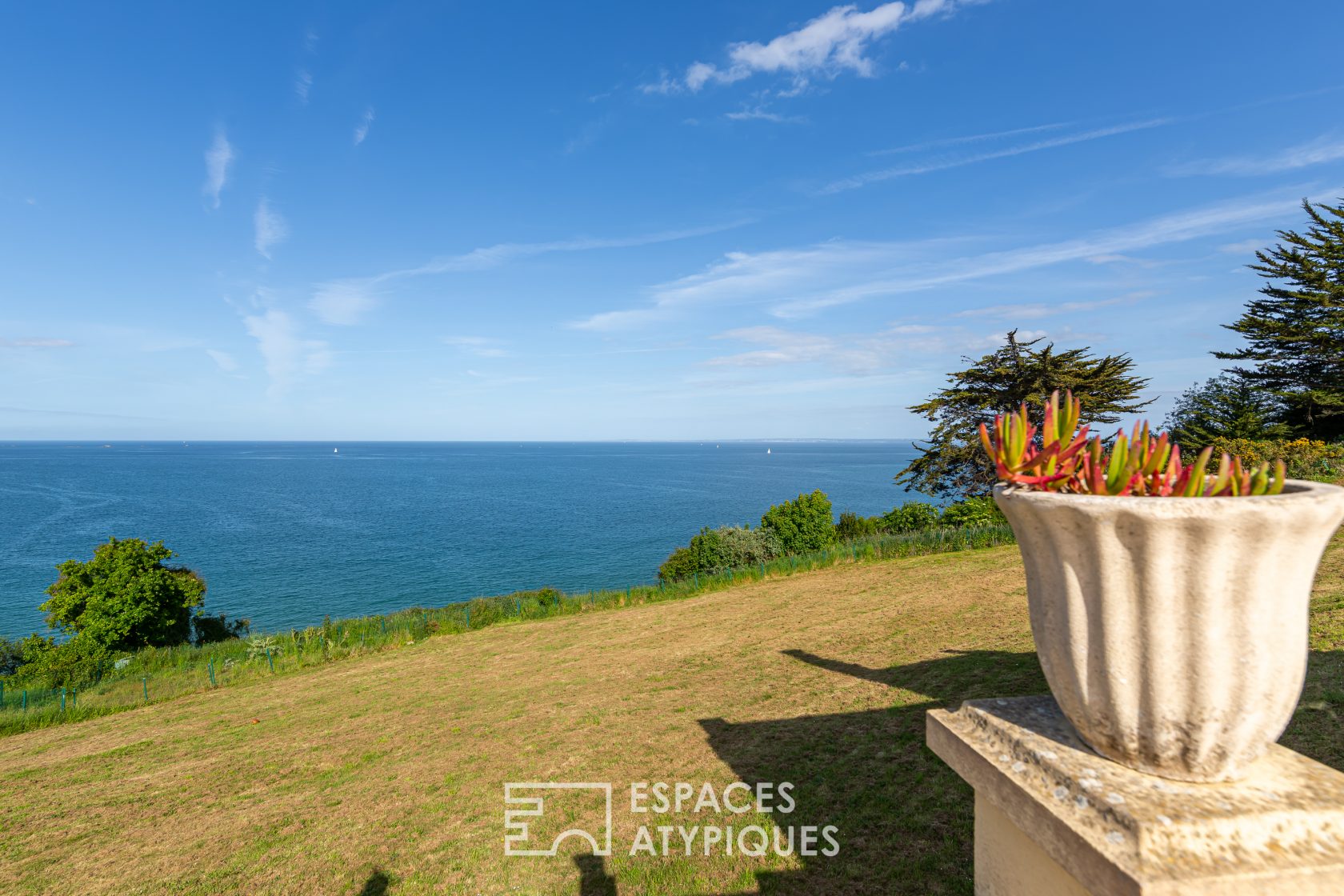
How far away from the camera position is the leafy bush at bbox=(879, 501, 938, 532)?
1431 inches

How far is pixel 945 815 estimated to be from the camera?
5891mm

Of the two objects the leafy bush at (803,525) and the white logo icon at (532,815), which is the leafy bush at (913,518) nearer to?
the leafy bush at (803,525)

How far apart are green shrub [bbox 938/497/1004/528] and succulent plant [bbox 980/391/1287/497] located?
27.5 metres

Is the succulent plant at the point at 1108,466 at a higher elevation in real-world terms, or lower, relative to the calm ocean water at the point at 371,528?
higher

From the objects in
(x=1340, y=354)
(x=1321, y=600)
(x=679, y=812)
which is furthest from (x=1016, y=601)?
(x=1340, y=354)

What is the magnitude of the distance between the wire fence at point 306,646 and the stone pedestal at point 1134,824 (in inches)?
816

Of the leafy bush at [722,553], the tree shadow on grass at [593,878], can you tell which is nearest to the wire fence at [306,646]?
the leafy bush at [722,553]

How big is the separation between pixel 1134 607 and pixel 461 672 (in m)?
15.5

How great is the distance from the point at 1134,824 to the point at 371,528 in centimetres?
8786

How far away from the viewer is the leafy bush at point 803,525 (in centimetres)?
4047

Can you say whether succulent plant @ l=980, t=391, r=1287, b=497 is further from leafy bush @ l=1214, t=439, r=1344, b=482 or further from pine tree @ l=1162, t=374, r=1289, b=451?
pine tree @ l=1162, t=374, r=1289, b=451

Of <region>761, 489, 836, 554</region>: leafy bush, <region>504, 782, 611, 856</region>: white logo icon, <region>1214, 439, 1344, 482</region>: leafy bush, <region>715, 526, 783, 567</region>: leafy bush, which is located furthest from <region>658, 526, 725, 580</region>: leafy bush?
<region>504, 782, 611, 856</region>: white logo icon

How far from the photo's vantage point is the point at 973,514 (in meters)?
→ 29.2

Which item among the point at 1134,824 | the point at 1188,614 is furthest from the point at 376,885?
the point at 1188,614
